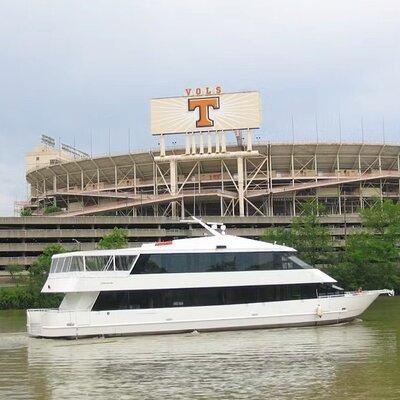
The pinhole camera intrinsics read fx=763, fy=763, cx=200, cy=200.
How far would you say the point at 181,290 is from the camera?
127 ft

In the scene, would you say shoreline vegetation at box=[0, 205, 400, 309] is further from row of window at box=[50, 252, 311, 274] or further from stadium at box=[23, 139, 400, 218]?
row of window at box=[50, 252, 311, 274]

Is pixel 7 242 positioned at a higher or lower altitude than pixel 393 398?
higher

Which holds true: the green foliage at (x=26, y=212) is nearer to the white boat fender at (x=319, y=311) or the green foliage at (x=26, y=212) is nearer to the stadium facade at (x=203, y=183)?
the stadium facade at (x=203, y=183)

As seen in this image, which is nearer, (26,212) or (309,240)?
(309,240)

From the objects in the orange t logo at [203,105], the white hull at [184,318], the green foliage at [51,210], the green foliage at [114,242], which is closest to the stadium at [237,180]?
the green foliage at [51,210]

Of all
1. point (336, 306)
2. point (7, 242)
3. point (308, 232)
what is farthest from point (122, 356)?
point (7, 242)

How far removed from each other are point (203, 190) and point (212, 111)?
12.3 metres

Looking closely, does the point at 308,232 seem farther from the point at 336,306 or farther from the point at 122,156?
the point at 122,156

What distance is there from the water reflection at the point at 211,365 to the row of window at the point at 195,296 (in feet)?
5.80

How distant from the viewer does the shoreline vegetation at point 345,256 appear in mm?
69312

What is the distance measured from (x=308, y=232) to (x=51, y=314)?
38871 millimetres

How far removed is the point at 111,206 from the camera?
10925 centimetres

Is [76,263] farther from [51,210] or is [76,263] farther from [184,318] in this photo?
[51,210]

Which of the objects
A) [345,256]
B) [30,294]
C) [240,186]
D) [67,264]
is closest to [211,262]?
[67,264]
